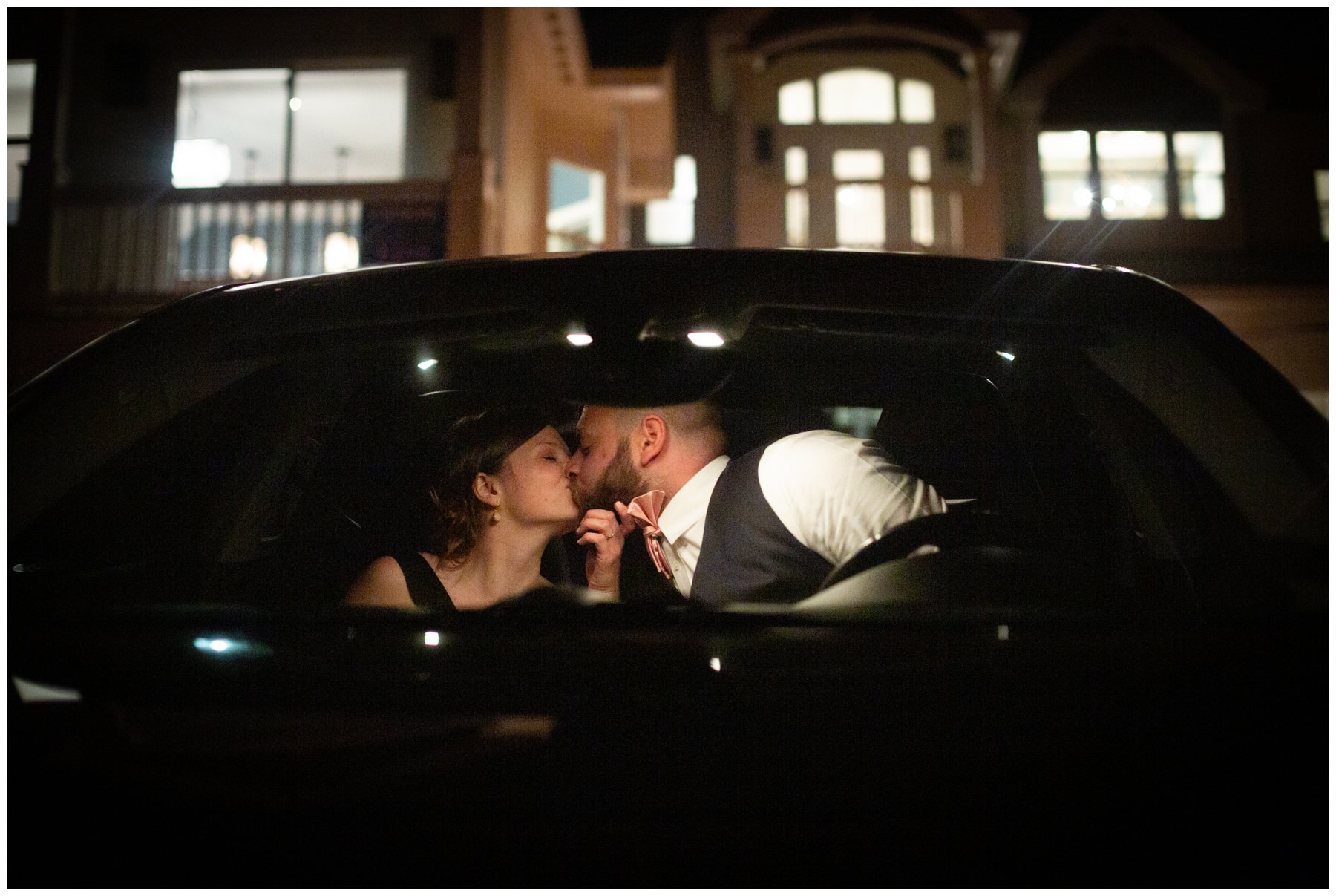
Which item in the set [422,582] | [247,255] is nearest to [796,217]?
[247,255]

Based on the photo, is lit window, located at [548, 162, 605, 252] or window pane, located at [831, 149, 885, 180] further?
lit window, located at [548, 162, 605, 252]

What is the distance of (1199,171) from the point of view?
11406 millimetres

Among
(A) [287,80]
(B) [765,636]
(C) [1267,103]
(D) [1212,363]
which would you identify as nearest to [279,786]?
(B) [765,636]

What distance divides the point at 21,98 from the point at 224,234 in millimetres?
5162

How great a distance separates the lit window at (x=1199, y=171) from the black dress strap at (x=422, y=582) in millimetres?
11719

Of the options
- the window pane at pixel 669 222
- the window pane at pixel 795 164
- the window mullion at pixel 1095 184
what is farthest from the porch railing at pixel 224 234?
the window pane at pixel 669 222

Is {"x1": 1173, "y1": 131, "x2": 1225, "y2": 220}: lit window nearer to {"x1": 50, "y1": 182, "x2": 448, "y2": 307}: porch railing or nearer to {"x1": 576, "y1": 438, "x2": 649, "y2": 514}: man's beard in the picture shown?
{"x1": 50, "y1": 182, "x2": 448, "y2": 307}: porch railing

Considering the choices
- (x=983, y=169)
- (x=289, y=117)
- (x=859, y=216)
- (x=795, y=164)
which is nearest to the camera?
(x=983, y=169)

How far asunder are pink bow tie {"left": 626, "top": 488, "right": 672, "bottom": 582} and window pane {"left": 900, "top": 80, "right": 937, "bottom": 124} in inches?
397

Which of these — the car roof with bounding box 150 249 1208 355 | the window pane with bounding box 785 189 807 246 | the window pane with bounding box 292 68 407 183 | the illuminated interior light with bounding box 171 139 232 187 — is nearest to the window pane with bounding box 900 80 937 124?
the window pane with bounding box 785 189 807 246

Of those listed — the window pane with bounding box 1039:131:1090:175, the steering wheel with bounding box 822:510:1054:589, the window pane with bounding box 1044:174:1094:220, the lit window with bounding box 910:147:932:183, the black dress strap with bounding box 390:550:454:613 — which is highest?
the window pane with bounding box 1039:131:1090:175

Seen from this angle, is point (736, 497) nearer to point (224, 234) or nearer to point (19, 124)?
point (224, 234)

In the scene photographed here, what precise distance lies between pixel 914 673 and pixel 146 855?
2.29 ft

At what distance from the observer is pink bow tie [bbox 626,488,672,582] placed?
6.08 ft
